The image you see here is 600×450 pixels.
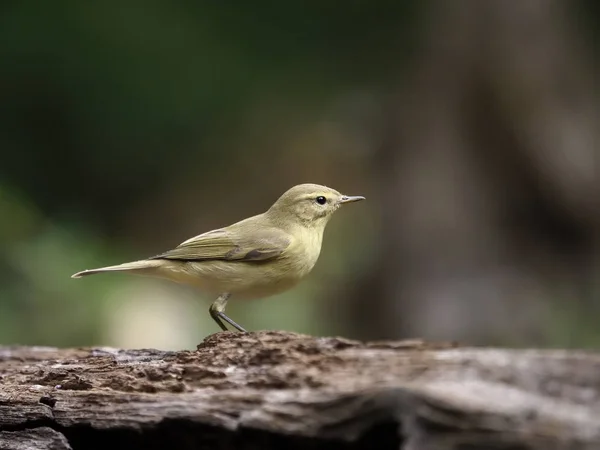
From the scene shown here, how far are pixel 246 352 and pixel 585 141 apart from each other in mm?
7401

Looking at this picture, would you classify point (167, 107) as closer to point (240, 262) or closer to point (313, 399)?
point (240, 262)

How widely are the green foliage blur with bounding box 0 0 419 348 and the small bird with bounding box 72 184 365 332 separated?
2957 millimetres

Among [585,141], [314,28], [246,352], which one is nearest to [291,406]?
[246,352]

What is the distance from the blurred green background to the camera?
9.01 meters

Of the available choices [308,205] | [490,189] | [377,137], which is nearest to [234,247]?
[308,205]

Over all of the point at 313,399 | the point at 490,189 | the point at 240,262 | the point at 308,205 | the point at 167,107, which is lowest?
the point at 313,399

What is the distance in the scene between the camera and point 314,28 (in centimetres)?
1066

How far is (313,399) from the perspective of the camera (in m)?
2.56

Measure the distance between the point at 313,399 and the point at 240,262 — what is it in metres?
1.93

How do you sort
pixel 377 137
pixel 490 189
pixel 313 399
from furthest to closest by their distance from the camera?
pixel 377 137
pixel 490 189
pixel 313 399

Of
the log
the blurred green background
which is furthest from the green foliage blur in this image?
the log

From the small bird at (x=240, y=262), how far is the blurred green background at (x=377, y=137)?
134 inches

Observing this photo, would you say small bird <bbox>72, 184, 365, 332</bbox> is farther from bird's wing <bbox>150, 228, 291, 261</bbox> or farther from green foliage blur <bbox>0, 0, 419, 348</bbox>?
green foliage blur <bbox>0, 0, 419, 348</bbox>

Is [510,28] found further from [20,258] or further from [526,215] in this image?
[20,258]
